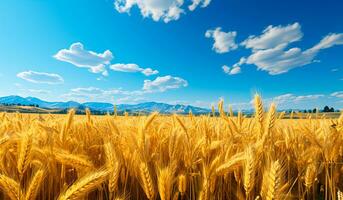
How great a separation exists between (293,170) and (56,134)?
6.93ft

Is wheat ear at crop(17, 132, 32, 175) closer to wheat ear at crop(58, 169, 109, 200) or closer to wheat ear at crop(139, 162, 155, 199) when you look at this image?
wheat ear at crop(58, 169, 109, 200)

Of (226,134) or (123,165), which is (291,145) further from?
(123,165)

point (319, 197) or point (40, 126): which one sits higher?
point (40, 126)

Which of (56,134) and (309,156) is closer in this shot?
(309,156)

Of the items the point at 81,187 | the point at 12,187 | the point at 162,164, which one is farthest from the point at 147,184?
the point at 12,187

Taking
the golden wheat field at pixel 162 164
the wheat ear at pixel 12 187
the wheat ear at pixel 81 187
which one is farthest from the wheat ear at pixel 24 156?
the wheat ear at pixel 81 187

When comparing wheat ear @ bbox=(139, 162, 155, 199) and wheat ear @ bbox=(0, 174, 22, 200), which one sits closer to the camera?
wheat ear @ bbox=(0, 174, 22, 200)

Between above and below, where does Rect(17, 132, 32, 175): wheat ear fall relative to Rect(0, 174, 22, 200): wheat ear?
above

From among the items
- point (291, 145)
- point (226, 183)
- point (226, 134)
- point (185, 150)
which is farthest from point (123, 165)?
point (291, 145)

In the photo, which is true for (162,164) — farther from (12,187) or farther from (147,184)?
(12,187)

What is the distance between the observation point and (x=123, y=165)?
2057mm

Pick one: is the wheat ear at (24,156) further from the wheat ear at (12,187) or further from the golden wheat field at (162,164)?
the wheat ear at (12,187)

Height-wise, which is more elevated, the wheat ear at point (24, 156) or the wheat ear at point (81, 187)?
the wheat ear at point (24, 156)

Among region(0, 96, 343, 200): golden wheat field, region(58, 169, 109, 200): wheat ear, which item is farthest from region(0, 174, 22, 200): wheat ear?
region(58, 169, 109, 200): wheat ear
